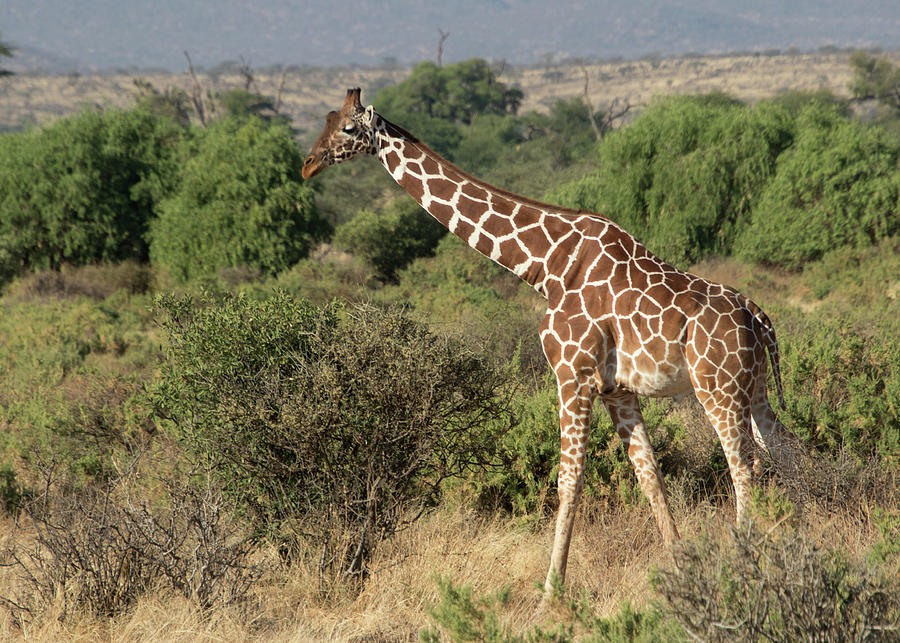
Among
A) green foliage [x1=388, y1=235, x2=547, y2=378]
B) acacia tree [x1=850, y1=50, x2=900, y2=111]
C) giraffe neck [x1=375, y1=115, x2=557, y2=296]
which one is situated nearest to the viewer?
giraffe neck [x1=375, y1=115, x2=557, y2=296]

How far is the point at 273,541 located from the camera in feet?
18.5

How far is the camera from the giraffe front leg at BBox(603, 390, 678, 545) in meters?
5.32

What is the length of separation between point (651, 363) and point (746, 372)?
60 cm

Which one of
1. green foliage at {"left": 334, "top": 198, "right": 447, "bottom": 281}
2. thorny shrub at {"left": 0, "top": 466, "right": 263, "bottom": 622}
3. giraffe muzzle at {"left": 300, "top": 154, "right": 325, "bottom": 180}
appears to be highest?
giraffe muzzle at {"left": 300, "top": 154, "right": 325, "bottom": 180}

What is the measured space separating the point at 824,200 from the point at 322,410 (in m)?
19.6

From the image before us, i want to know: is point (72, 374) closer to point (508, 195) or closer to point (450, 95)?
point (508, 195)

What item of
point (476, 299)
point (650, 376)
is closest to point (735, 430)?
point (650, 376)

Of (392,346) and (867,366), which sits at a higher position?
(392,346)

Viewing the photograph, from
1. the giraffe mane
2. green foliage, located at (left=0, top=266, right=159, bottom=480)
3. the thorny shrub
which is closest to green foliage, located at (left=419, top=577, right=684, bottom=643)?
the thorny shrub

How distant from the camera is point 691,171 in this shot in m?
22.2

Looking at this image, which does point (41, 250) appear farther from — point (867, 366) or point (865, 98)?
point (865, 98)

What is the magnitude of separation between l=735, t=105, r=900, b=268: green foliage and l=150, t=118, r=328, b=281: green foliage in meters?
13.0

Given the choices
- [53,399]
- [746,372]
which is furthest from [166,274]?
[746,372]

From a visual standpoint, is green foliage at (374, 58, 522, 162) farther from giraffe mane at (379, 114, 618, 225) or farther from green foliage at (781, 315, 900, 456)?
giraffe mane at (379, 114, 618, 225)
